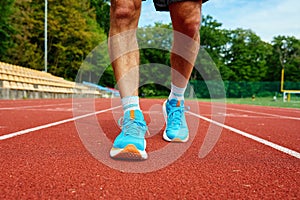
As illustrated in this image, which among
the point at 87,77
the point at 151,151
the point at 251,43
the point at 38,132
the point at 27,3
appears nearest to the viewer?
the point at 151,151

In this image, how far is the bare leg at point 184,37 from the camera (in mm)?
2064

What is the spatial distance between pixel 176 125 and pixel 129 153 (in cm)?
76

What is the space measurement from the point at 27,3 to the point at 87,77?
45.4 ft

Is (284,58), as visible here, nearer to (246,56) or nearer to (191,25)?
(246,56)

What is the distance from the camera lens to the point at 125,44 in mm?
1904

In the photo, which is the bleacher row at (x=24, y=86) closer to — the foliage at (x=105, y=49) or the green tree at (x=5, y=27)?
the foliage at (x=105, y=49)

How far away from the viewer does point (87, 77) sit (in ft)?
130

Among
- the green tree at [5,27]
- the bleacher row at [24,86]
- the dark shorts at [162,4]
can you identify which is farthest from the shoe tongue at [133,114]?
the green tree at [5,27]

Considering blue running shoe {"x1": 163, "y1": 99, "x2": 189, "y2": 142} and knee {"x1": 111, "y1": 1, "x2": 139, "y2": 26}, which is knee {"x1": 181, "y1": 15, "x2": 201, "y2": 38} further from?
blue running shoe {"x1": 163, "y1": 99, "x2": 189, "y2": 142}

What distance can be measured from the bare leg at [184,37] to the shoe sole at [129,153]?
1.01m

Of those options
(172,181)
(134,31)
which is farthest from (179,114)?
(172,181)

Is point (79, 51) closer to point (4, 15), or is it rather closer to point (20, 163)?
point (4, 15)

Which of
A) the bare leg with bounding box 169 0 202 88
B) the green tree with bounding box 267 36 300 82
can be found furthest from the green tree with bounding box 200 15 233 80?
the bare leg with bounding box 169 0 202 88

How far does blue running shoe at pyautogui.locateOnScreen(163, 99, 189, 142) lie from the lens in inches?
86.9
